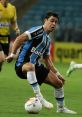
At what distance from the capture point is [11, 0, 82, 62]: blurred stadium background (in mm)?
28062

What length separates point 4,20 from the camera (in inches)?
589

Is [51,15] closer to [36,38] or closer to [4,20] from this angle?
[36,38]

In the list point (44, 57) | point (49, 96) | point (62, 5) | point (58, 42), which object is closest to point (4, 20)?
point (49, 96)

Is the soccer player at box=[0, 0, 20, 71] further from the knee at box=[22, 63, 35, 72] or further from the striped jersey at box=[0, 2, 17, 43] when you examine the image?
the knee at box=[22, 63, 35, 72]

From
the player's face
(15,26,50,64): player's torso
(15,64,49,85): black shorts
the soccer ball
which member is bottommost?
the soccer ball

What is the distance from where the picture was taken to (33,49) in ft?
31.9

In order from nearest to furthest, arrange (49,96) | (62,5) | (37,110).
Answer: (37,110) < (49,96) < (62,5)

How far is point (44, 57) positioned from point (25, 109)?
99 centimetres

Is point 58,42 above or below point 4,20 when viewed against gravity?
below

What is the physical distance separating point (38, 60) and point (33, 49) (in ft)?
0.71

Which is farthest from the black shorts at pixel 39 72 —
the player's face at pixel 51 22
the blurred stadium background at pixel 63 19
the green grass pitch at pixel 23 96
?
the blurred stadium background at pixel 63 19

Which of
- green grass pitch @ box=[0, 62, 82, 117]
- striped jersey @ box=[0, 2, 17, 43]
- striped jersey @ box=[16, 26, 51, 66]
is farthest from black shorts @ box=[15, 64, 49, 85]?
striped jersey @ box=[0, 2, 17, 43]

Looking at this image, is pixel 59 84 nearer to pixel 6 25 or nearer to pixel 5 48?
pixel 5 48

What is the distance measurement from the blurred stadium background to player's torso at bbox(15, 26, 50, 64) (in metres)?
18.0
